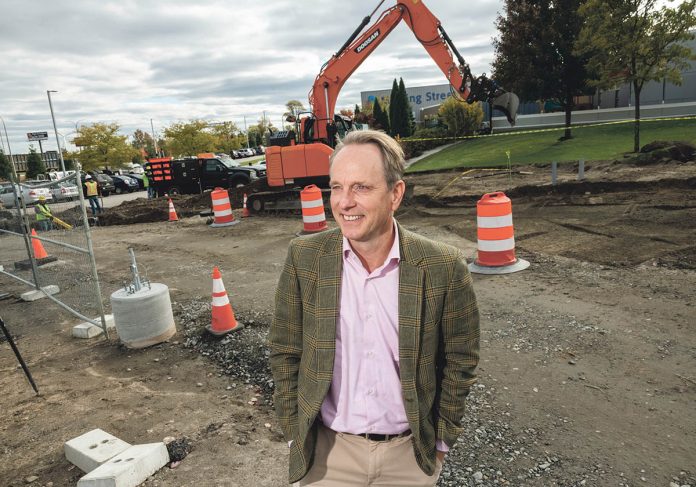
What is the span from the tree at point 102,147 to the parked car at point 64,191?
41351mm

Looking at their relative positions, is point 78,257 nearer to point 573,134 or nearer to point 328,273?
point 328,273

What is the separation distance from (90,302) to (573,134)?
87.6 feet

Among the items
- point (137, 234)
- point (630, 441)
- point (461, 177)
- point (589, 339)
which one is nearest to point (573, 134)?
point (461, 177)

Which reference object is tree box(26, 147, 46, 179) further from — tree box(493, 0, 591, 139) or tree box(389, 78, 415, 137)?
tree box(493, 0, 591, 139)

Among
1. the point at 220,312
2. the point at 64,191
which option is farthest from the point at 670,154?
the point at 64,191

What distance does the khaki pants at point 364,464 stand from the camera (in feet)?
6.45

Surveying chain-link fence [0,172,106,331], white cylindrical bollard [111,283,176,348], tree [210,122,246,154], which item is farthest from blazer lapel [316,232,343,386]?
tree [210,122,246,154]

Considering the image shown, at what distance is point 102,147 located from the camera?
150 ft

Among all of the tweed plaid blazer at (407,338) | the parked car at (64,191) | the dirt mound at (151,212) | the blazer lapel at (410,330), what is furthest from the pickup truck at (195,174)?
the blazer lapel at (410,330)

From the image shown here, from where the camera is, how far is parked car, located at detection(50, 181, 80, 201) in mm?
6554

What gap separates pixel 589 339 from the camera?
498cm

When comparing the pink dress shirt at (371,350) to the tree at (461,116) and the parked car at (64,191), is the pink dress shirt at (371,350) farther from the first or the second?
the tree at (461,116)

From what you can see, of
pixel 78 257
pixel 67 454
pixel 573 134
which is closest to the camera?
pixel 67 454

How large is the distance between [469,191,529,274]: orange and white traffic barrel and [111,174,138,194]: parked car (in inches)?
1407
